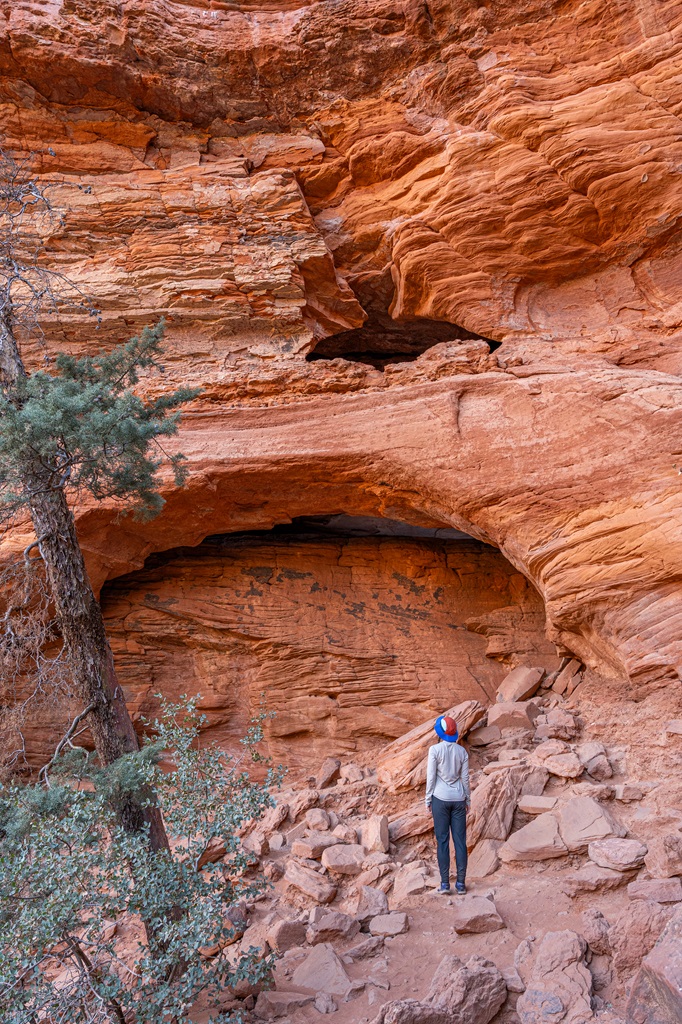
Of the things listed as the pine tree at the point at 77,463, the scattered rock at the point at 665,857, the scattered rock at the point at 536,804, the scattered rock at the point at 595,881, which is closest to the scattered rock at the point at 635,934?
the scattered rock at the point at 665,857

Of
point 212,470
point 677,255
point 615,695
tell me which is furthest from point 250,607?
point 677,255

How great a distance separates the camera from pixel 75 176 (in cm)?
931

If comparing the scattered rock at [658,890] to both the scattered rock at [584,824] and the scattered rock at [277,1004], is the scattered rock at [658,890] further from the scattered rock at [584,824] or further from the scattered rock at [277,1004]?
the scattered rock at [277,1004]

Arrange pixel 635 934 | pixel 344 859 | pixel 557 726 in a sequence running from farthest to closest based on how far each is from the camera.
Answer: pixel 557 726 < pixel 344 859 < pixel 635 934

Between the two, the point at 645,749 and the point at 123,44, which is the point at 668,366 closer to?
the point at 645,749

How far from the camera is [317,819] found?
295 inches

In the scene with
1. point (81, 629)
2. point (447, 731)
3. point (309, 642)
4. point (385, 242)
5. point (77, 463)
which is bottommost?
point (447, 731)

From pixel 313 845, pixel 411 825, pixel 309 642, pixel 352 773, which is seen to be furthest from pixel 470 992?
pixel 309 642

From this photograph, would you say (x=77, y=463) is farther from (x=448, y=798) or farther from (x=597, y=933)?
(x=597, y=933)

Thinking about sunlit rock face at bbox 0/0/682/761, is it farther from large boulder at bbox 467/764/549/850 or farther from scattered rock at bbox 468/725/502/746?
large boulder at bbox 467/764/549/850

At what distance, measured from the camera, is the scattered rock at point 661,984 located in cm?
375

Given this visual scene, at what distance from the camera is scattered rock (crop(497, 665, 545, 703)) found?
28.7 ft

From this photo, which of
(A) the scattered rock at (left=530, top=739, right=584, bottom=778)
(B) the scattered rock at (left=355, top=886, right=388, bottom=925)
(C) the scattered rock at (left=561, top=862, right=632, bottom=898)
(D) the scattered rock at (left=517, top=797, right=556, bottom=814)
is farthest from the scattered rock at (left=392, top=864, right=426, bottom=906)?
(A) the scattered rock at (left=530, top=739, right=584, bottom=778)

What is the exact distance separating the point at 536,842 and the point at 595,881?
754 mm
